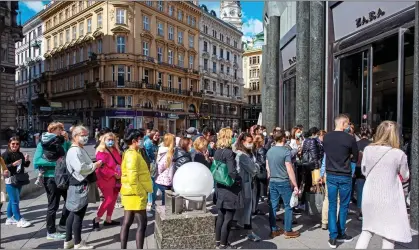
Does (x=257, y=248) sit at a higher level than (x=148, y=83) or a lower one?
lower

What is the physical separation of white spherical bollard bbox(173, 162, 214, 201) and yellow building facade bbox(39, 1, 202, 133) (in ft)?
123

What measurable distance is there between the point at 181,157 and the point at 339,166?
8.52 ft

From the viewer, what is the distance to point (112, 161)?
6.05 meters

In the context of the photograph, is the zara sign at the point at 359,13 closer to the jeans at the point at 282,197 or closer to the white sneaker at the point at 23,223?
the jeans at the point at 282,197

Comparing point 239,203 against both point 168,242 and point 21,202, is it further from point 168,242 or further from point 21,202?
point 21,202

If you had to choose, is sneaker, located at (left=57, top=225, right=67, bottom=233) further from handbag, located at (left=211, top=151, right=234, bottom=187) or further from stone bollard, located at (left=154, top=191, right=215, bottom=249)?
handbag, located at (left=211, top=151, right=234, bottom=187)

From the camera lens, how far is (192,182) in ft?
13.7

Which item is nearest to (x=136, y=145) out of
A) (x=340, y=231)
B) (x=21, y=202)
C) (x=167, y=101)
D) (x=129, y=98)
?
(x=340, y=231)

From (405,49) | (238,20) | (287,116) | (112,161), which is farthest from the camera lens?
(238,20)

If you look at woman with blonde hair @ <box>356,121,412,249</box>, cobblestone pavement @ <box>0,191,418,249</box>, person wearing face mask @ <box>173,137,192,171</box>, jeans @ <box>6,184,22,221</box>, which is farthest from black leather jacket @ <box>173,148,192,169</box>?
woman with blonde hair @ <box>356,121,412,249</box>

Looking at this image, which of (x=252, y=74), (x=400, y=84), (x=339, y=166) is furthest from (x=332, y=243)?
(x=252, y=74)

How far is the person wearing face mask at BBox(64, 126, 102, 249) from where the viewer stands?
15.3 ft

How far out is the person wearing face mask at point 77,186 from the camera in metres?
4.65

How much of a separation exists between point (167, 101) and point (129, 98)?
7.11 meters
